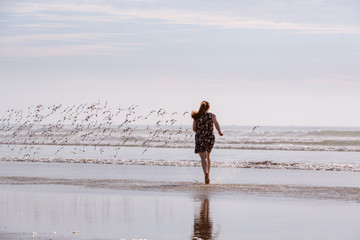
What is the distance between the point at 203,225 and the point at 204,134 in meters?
5.76

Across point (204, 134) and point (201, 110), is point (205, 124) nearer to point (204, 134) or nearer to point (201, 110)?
point (204, 134)

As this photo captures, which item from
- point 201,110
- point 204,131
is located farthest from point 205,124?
point 201,110

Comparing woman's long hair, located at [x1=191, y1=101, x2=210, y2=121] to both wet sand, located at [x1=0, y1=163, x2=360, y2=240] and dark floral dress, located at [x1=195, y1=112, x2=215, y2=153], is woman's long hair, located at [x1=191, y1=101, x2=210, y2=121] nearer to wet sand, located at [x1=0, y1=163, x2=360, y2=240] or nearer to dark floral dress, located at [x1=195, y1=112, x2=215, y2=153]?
dark floral dress, located at [x1=195, y1=112, x2=215, y2=153]

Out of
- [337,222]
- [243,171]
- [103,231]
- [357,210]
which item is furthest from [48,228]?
[243,171]

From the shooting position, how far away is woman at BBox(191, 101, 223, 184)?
598 inches

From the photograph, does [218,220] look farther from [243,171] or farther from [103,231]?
[243,171]

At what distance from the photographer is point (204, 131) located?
50.0ft

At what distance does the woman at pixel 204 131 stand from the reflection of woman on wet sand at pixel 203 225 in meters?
3.79

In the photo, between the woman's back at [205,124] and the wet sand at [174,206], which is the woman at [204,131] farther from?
the wet sand at [174,206]

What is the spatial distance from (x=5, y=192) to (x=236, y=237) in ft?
19.8

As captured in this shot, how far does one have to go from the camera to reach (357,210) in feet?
37.2

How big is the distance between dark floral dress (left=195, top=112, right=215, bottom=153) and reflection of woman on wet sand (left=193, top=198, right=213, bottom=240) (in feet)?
12.4

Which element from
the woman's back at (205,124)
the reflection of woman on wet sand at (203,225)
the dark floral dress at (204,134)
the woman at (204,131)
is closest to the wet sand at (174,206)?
the reflection of woman on wet sand at (203,225)

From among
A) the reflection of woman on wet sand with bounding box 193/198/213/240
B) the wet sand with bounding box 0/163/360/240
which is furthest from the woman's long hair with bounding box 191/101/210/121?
the reflection of woman on wet sand with bounding box 193/198/213/240
